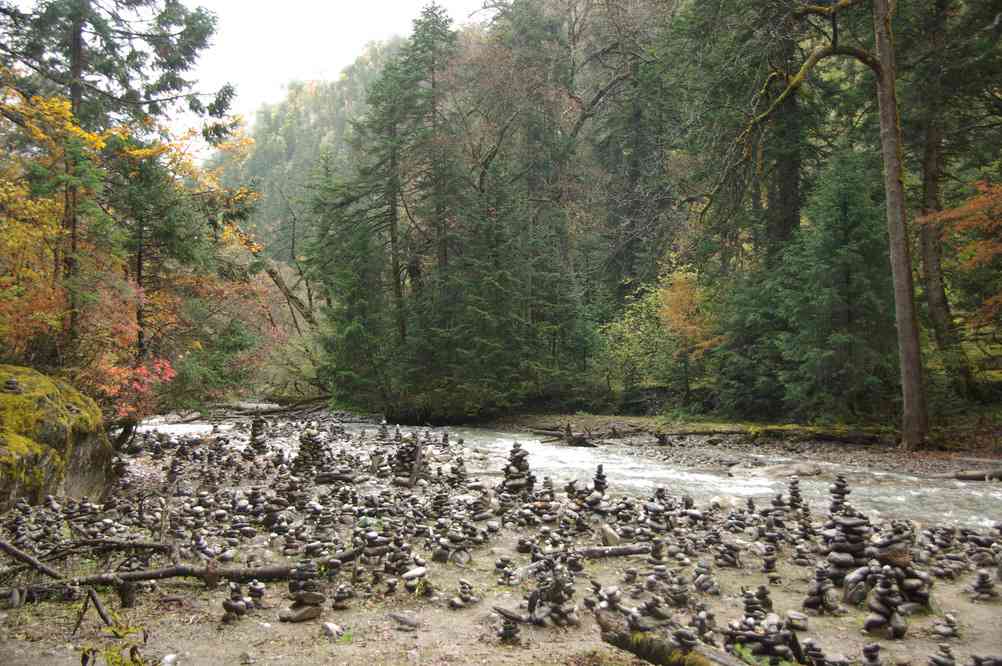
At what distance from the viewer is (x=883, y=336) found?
52.0 feet

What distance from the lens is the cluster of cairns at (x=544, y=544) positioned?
4605 mm

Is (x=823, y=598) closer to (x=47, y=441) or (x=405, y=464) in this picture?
(x=405, y=464)

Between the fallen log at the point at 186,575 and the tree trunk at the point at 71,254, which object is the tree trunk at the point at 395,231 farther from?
the fallen log at the point at 186,575

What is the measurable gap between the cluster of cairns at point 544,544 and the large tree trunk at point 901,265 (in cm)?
601

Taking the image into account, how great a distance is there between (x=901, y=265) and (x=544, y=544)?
36.1 ft

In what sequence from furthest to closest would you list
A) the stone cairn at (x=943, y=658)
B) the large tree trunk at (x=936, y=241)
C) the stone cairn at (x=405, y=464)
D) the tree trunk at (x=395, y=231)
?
1. the tree trunk at (x=395, y=231)
2. the large tree trunk at (x=936, y=241)
3. the stone cairn at (x=405, y=464)
4. the stone cairn at (x=943, y=658)

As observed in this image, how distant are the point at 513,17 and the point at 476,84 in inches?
270

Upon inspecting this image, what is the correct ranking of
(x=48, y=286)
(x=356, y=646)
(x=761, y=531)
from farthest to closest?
(x=48, y=286) < (x=761, y=531) < (x=356, y=646)

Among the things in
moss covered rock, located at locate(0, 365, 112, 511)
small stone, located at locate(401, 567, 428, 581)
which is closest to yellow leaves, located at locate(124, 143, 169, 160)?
moss covered rock, located at locate(0, 365, 112, 511)

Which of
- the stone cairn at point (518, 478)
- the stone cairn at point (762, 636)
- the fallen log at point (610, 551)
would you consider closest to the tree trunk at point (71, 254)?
the stone cairn at point (518, 478)

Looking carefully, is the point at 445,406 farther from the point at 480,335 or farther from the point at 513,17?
the point at 513,17

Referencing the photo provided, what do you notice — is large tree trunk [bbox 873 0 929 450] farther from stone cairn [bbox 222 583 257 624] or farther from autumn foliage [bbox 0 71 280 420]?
autumn foliage [bbox 0 71 280 420]

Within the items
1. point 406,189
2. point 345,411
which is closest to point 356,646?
point 345,411

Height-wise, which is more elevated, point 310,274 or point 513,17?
point 513,17
